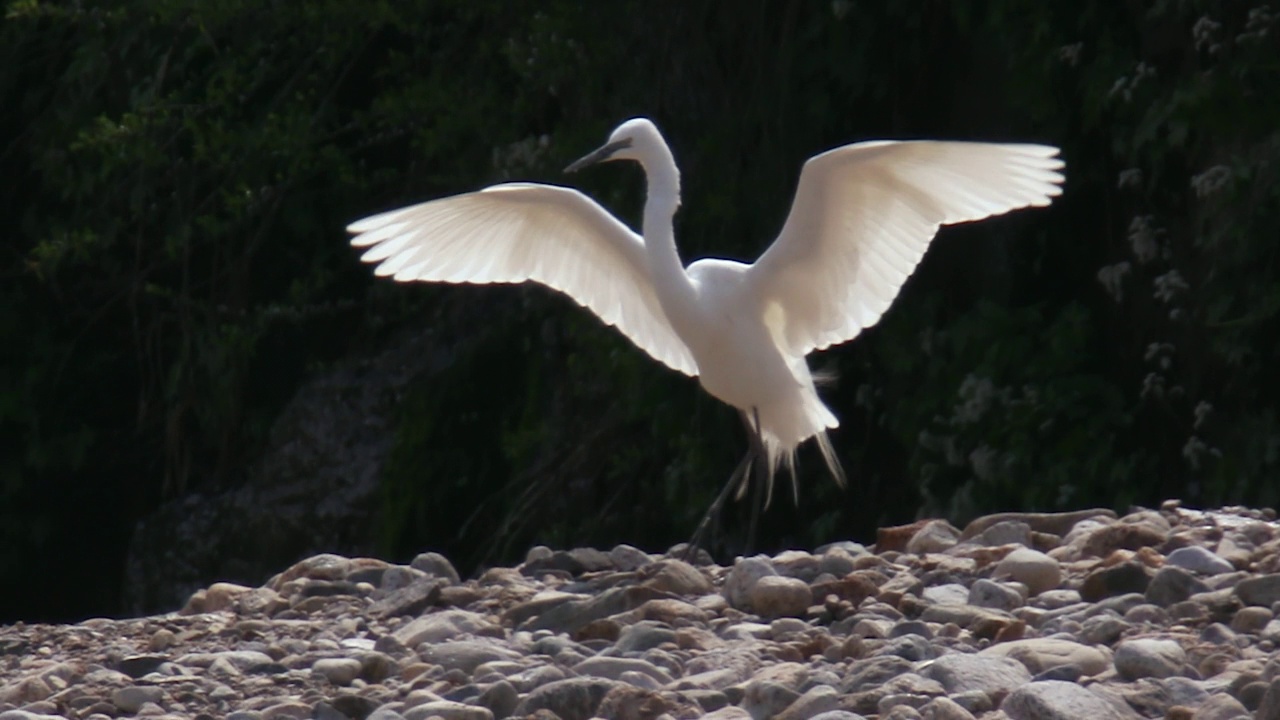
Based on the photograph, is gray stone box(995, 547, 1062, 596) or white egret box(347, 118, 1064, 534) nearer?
gray stone box(995, 547, 1062, 596)

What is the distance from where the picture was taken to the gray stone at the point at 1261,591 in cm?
339

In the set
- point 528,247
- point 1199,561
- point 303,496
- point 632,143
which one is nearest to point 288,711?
point 1199,561

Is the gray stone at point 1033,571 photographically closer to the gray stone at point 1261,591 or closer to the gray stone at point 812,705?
the gray stone at point 1261,591

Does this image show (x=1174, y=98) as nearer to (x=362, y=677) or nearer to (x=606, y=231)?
(x=606, y=231)

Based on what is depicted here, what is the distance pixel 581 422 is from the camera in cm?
793

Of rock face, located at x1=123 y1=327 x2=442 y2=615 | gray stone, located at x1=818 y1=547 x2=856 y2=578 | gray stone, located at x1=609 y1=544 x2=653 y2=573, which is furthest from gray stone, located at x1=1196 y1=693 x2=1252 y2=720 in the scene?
rock face, located at x1=123 y1=327 x2=442 y2=615

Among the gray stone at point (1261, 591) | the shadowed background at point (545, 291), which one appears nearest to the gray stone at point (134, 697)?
the gray stone at point (1261, 591)

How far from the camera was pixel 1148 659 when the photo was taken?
295 cm

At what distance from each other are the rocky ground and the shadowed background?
1708mm

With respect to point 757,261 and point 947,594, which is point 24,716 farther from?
point 757,261

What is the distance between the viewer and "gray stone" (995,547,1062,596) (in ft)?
12.5

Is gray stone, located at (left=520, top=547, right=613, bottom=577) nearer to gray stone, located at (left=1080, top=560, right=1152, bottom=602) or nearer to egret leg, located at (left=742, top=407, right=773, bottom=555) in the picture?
egret leg, located at (left=742, top=407, right=773, bottom=555)

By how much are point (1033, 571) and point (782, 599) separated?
527 mm

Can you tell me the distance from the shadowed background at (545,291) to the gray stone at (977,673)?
119 inches
